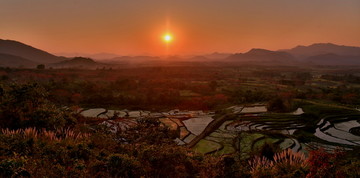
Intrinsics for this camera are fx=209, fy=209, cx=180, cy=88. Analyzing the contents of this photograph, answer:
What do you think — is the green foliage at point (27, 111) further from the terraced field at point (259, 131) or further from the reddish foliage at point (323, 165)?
the reddish foliage at point (323, 165)

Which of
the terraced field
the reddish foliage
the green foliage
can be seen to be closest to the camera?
the reddish foliage

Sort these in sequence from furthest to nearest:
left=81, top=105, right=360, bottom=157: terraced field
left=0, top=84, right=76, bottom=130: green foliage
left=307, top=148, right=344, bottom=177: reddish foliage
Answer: left=81, top=105, right=360, bottom=157: terraced field → left=0, top=84, right=76, bottom=130: green foliage → left=307, top=148, right=344, bottom=177: reddish foliage

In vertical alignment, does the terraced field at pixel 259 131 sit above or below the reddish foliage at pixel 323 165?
below

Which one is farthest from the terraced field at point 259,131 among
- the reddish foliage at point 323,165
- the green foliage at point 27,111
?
the reddish foliage at point 323,165

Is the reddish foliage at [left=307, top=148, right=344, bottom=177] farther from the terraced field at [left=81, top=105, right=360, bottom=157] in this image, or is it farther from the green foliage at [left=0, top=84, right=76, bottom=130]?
the green foliage at [left=0, top=84, right=76, bottom=130]

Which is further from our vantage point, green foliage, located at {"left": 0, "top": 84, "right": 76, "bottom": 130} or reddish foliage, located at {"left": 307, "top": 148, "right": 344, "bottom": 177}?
green foliage, located at {"left": 0, "top": 84, "right": 76, "bottom": 130}

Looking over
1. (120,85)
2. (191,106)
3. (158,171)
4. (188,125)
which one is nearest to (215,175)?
(158,171)

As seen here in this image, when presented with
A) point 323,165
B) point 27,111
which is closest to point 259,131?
point 323,165

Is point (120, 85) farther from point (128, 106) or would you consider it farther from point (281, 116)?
point (281, 116)

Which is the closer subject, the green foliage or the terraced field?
the green foliage

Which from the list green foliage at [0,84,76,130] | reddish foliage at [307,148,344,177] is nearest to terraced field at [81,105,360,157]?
green foliage at [0,84,76,130]

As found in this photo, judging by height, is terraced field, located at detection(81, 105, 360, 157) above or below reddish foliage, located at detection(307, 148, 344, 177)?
below
